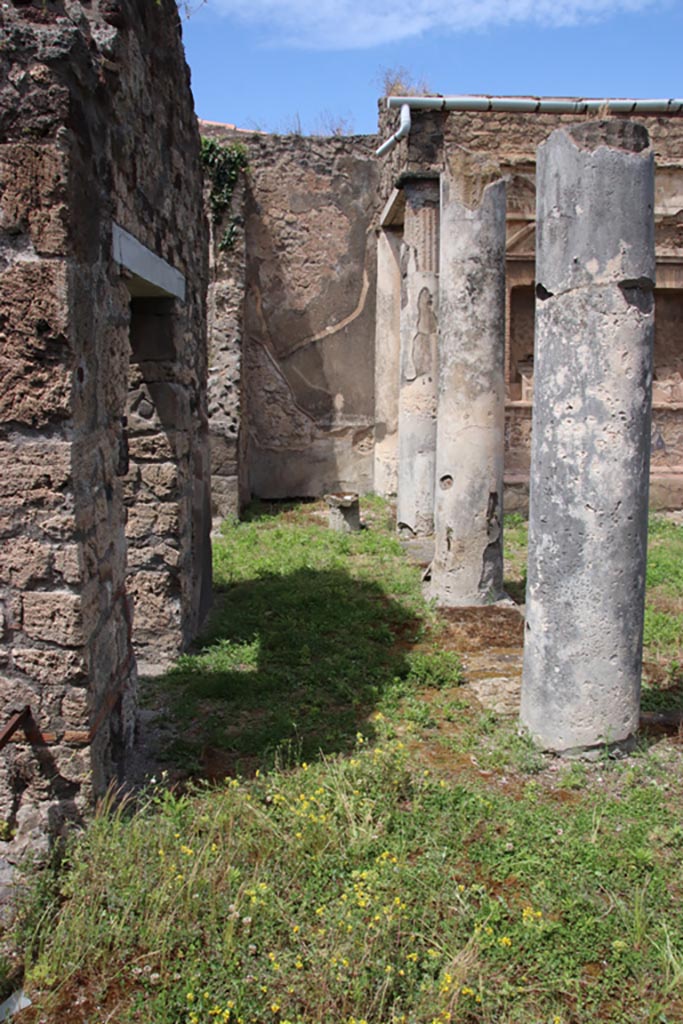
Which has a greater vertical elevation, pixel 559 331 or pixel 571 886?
pixel 559 331

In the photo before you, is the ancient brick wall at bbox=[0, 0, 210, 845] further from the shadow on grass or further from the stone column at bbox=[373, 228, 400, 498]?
the stone column at bbox=[373, 228, 400, 498]

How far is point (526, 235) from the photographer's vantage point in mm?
11406

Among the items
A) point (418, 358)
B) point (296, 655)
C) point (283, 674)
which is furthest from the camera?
point (418, 358)

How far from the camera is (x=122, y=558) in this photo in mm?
4059

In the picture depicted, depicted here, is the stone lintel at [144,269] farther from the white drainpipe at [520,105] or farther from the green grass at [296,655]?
the white drainpipe at [520,105]

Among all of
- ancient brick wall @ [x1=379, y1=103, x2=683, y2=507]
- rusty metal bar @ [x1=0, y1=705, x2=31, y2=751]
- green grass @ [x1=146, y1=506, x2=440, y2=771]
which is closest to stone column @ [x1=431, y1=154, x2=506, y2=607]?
green grass @ [x1=146, y1=506, x2=440, y2=771]

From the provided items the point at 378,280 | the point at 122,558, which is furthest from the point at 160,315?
the point at 378,280

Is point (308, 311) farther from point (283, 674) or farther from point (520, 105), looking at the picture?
point (283, 674)

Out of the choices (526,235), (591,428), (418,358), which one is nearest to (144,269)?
(591,428)

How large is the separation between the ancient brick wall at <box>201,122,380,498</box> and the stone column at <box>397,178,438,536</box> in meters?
2.48

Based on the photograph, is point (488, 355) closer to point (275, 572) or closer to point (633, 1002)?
point (275, 572)

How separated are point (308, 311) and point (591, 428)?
8.55 metres

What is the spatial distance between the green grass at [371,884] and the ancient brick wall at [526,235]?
23.2 ft

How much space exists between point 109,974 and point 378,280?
10297 millimetres
